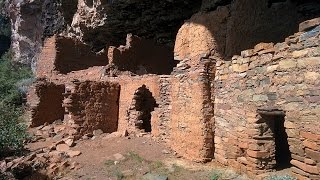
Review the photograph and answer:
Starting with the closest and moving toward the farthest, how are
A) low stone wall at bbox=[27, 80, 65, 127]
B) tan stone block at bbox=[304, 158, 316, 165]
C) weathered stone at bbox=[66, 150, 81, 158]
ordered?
1. tan stone block at bbox=[304, 158, 316, 165]
2. weathered stone at bbox=[66, 150, 81, 158]
3. low stone wall at bbox=[27, 80, 65, 127]

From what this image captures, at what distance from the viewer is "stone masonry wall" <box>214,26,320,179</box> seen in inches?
172

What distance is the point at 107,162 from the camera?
7.38m

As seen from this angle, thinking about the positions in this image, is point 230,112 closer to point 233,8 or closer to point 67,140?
point 233,8

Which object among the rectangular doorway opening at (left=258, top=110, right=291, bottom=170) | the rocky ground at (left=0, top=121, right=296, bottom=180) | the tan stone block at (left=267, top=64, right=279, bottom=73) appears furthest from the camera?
the rocky ground at (left=0, top=121, right=296, bottom=180)

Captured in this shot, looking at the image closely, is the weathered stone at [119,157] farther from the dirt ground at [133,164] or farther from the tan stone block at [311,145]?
the tan stone block at [311,145]

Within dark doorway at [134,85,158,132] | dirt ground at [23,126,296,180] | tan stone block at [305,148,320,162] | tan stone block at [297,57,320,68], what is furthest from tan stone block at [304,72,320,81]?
dark doorway at [134,85,158,132]

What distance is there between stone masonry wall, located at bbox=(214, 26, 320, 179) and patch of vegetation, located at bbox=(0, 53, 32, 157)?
5.37m

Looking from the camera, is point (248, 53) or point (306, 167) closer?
point (306, 167)

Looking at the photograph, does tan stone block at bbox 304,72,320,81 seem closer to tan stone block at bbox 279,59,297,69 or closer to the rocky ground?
tan stone block at bbox 279,59,297,69

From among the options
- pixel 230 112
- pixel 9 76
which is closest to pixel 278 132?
pixel 230 112

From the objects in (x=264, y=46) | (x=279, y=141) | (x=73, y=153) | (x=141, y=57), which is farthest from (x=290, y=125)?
(x=141, y=57)

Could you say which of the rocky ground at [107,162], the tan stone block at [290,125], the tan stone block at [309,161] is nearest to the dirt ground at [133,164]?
the rocky ground at [107,162]

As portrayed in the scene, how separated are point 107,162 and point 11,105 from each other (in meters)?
9.70

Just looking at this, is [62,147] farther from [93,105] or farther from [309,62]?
[309,62]
